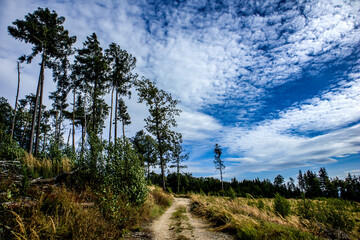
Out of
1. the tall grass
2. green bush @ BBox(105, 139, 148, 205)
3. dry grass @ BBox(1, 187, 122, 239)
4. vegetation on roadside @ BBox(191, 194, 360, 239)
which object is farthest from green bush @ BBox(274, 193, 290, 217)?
the tall grass

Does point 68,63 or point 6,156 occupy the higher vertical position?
point 68,63

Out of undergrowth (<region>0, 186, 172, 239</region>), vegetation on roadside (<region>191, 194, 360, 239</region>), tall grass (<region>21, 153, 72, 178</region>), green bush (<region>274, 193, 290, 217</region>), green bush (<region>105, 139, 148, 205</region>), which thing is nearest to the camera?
undergrowth (<region>0, 186, 172, 239</region>)

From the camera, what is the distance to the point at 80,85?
22984 mm

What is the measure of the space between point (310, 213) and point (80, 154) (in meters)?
11.8

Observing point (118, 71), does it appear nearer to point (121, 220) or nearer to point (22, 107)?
point (121, 220)

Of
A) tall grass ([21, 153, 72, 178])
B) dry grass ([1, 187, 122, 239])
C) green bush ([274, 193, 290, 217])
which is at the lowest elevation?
green bush ([274, 193, 290, 217])

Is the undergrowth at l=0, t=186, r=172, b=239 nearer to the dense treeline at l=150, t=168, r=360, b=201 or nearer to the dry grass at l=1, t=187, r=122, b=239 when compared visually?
the dry grass at l=1, t=187, r=122, b=239

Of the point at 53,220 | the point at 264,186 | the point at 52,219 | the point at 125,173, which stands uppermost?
the point at 125,173

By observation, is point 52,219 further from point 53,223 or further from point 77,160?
point 77,160

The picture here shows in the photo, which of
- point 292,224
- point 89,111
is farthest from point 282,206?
point 89,111

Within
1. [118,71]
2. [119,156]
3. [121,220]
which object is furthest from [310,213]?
[118,71]

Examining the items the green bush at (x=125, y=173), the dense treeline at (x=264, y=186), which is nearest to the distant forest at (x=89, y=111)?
the green bush at (x=125, y=173)

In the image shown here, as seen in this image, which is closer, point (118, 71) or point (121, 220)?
point (121, 220)

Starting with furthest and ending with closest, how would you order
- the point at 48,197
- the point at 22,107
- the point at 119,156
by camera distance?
the point at 22,107
the point at 119,156
the point at 48,197
